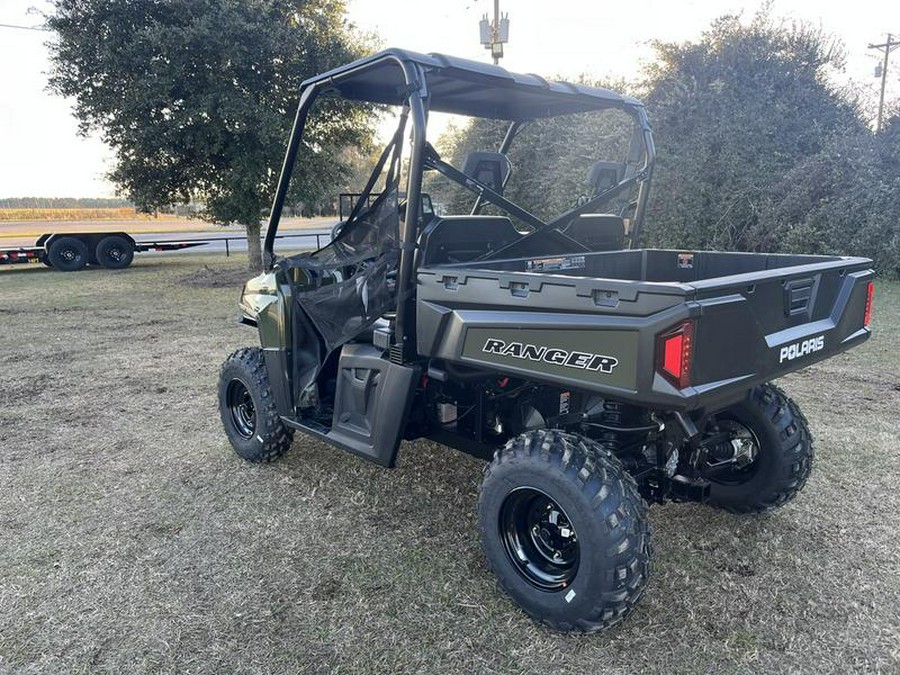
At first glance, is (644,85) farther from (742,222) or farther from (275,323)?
(275,323)

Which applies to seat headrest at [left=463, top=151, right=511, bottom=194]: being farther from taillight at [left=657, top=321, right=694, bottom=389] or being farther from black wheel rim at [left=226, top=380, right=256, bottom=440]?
black wheel rim at [left=226, top=380, right=256, bottom=440]

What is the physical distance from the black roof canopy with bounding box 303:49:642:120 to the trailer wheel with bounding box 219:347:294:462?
1598 mm

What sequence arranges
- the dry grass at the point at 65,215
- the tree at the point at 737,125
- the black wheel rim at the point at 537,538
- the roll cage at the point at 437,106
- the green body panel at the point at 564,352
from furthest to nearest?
the dry grass at the point at 65,215 → the tree at the point at 737,125 → the roll cage at the point at 437,106 → the black wheel rim at the point at 537,538 → the green body panel at the point at 564,352

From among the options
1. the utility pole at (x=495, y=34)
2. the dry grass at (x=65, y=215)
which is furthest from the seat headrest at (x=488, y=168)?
the dry grass at (x=65, y=215)

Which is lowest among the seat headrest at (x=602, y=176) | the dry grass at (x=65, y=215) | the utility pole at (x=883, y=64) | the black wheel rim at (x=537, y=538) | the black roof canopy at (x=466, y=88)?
the black wheel rim at (x=537, y=538)

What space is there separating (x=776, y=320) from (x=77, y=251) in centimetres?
1677

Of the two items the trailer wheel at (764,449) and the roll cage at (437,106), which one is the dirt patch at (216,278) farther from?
the trailer wheel at (764,449)

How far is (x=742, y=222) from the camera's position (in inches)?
435

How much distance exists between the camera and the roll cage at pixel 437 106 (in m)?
2.71

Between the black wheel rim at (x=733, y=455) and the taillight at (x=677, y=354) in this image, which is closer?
the taillight at (x=677, y=354)

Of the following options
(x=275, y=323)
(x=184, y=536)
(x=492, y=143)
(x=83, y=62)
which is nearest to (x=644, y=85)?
(x=492, y=143)

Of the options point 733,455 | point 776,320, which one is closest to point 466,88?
point 776,320

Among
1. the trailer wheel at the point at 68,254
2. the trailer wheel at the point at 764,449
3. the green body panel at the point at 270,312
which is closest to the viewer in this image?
the trailer wheel at the point at 764,449

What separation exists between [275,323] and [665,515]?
2231 mm
